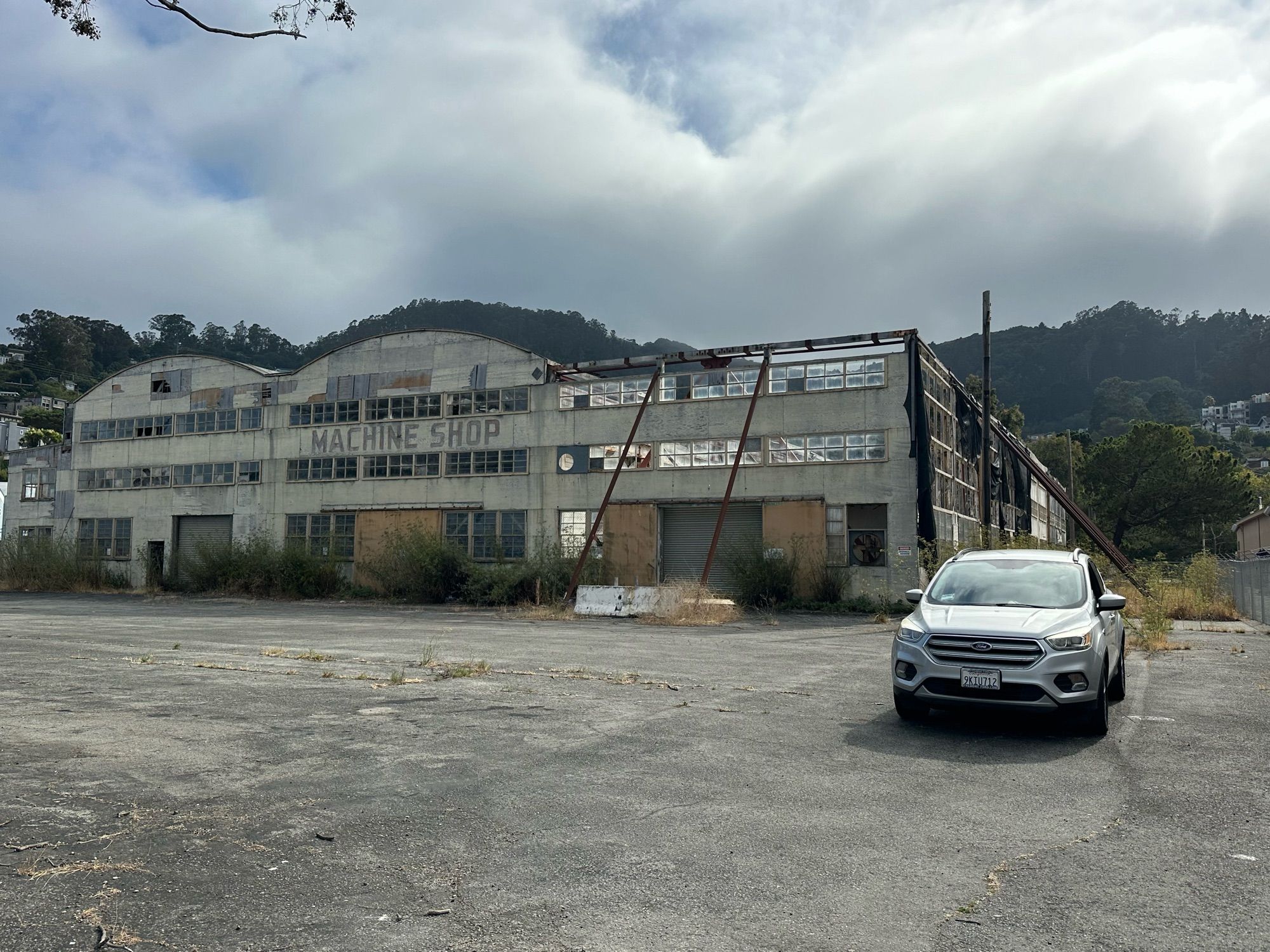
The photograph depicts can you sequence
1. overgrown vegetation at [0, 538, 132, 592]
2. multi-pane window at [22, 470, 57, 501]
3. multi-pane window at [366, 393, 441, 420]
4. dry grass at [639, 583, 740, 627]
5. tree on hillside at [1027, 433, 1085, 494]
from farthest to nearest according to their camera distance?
1. tree on hillside at [1027, 433, 1085, 494]
2. multi-pane window at [22, 470, 57, 501]
3. overgrown vegetation at [0, 538, 132, 592]
4. multi-pane window at [366, 393, 441, 420]
5. dry grass at [639, 583, 740, 627]

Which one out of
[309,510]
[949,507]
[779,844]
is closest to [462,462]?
[309,510]

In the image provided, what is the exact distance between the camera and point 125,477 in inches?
1766

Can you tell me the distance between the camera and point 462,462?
37.5 metres

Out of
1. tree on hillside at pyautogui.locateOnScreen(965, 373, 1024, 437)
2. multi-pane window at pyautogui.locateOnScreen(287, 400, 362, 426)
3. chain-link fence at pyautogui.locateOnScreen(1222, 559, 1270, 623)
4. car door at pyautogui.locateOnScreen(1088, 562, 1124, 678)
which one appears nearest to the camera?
car door at pyautogui.locateOnScreen(1088, 562, 1124, 678)

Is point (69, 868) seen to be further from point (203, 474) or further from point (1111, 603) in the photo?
point (203, 474)

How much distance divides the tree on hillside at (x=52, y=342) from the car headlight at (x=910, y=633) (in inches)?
5591

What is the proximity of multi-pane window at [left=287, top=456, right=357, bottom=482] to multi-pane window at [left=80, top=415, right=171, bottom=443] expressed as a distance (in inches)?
313

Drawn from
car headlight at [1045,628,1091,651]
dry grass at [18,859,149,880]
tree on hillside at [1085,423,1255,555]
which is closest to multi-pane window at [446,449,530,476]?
car headlight at [1045,628,1091,651]

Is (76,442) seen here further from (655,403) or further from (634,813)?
(634,813)

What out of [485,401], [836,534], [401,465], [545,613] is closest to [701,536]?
[836,534]

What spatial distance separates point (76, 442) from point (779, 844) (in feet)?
164

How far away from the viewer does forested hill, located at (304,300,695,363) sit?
12206 centimetres

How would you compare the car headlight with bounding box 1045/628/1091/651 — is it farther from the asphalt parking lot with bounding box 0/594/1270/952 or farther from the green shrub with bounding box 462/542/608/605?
the green shrub with bounding box 462/542/608/605

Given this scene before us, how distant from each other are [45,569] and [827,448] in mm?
34336
